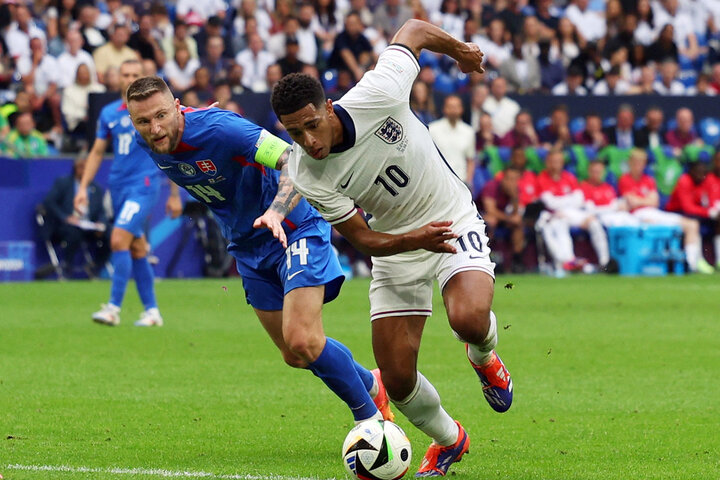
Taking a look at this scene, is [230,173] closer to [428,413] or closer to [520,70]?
[428,413]

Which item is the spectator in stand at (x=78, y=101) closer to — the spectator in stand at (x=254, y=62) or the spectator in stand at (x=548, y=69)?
the spectator in stand at (x=254, y=62)

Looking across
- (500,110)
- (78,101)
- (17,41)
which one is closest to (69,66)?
(78,101)

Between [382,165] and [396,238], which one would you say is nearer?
[396,238]

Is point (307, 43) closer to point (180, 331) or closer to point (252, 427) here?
point (180, 331)

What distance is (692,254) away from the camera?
69.5 ft

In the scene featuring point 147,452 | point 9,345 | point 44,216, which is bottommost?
point 44,216

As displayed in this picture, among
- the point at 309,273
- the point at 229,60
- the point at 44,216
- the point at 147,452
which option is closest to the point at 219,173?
the point at 309,273

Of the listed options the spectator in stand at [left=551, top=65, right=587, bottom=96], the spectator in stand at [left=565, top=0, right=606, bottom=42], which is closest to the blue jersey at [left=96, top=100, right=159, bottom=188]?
the spectator in stand at [left=551, top=65, right=587, bottom=96]

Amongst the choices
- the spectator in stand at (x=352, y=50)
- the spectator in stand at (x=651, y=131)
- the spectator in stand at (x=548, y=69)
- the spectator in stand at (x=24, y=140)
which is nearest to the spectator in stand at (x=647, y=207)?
the spectator in stand at (x=651, y=131)

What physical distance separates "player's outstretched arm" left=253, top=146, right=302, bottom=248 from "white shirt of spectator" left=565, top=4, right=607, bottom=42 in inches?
768

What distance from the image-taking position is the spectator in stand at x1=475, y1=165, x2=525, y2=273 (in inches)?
801

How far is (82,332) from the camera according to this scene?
40.4ft

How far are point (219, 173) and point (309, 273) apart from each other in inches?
31.2

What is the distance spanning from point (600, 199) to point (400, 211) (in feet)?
50.3
